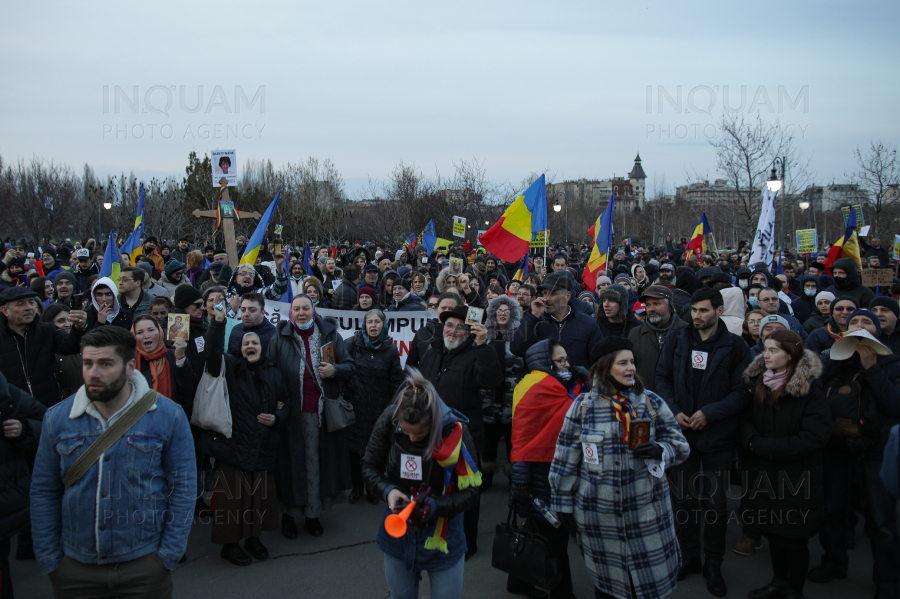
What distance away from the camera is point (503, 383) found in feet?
18.9

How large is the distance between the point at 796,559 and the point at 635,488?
1655 mm

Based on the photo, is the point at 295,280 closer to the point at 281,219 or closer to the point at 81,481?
the point at 81,481

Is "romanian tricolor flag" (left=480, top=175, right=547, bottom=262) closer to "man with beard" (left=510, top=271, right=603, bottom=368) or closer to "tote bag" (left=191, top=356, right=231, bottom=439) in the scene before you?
"man with beard" (left=510, top=271, right=603, bottom=368)

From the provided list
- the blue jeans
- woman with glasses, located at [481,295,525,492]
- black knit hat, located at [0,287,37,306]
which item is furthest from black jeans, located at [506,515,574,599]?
black knit hat, located at [0,287,37,306]

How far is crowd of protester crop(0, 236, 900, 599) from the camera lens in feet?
9.58

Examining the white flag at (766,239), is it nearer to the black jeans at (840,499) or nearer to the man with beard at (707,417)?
the black jeans at (840,499)

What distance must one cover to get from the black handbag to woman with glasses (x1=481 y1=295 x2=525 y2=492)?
2.01 meters

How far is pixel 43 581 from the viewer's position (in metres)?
4.45

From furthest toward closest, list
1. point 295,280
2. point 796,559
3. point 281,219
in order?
point 281,219 < point 295,280 < point 796,559

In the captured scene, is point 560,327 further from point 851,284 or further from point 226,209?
point 226,209

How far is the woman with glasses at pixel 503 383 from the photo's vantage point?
5922 millimetres

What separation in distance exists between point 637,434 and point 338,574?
265 centimetres

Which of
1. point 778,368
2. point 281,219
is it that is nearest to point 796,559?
point 778,368

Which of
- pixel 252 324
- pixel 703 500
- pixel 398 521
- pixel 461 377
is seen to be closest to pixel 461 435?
pixel 398 521
